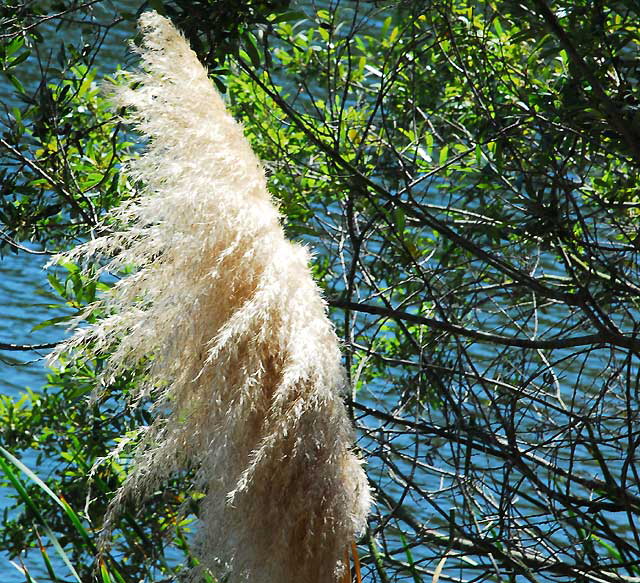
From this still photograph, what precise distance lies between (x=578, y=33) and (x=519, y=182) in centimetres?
57

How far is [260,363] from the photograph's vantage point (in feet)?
5.15

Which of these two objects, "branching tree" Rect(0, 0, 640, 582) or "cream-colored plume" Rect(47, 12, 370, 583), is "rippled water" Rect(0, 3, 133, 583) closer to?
"branching tree" Rect(0, 0, 640, 582)

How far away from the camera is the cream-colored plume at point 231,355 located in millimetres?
1565

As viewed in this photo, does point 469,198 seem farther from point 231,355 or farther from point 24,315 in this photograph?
point 24,315

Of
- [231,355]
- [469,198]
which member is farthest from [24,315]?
[231,355]

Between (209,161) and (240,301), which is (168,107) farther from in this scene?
(240,301)

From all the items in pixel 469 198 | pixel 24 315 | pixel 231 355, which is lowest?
pixel 231 355

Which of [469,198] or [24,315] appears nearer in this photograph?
A: [469,198]

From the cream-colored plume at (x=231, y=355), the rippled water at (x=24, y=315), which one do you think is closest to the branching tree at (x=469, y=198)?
the cream-colored plume at (x=231, y=355)

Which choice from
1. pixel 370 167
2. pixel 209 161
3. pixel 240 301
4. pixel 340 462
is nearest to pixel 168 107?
pixel 209 161

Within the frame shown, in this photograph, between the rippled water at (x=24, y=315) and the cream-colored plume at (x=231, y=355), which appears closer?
the cream-colored plume at (x=231, y=355)

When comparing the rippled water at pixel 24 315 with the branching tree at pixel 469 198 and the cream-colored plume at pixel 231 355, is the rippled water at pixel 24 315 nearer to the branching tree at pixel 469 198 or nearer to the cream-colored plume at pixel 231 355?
the branching tree at pixel 469 198

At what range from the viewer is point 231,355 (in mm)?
1565

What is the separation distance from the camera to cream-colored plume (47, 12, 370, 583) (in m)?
1.57
